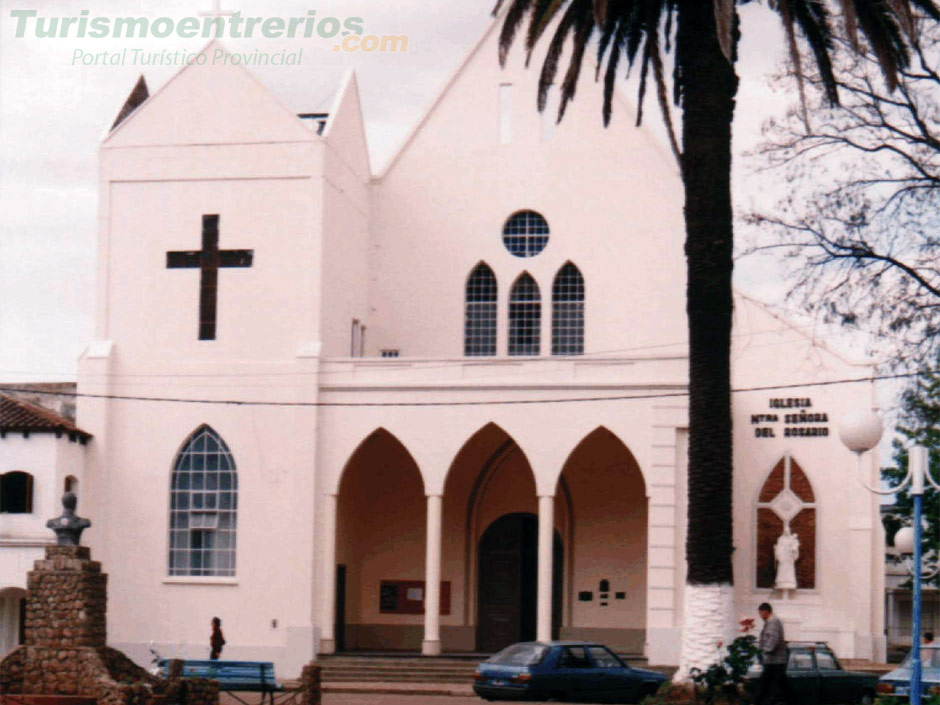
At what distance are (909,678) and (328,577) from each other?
15486 millimetres

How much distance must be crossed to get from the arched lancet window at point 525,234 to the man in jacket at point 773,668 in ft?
65.3

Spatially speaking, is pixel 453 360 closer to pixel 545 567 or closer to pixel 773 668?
pixel 545 567

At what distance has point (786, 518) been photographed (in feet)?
128

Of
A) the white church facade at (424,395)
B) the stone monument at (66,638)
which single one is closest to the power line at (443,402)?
the white church facade at (424,395)

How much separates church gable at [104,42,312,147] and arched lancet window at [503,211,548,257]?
5.70 meters

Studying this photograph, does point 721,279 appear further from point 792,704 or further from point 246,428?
point 246,428

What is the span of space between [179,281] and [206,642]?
7.94 meters

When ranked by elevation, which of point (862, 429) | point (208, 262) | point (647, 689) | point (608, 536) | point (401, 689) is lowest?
Result: point (401, 689)

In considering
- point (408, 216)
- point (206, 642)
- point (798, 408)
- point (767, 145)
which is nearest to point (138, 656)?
point (206, 642)

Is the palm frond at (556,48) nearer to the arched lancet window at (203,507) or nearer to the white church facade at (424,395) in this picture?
the white church facade at (424,395)

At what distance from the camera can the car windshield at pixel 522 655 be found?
30.0m

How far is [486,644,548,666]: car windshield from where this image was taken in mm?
29984

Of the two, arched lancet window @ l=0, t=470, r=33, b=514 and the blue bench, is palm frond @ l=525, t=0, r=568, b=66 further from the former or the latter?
arched lancet window @ l=0, t=470, r=33, b=514

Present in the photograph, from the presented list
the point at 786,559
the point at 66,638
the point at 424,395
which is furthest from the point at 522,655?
the point at 424,395
